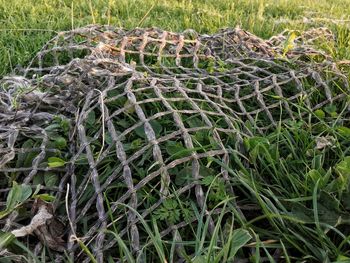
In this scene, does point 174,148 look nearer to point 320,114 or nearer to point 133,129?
point 133,129

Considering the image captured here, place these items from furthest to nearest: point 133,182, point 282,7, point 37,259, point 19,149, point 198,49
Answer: point 282,7 → point 198,49 → point 19,149 → point 133,182 → point 37,259

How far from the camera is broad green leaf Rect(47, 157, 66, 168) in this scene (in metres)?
1.66

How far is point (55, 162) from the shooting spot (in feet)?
5.49

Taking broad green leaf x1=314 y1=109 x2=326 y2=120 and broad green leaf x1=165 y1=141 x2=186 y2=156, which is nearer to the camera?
broad green leaf x1=165 y1=141 x2=186 y2=156

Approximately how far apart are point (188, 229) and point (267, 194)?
283 millimetres

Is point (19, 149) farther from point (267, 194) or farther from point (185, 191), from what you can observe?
Result: point (267, 194)

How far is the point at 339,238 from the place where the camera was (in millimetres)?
1477

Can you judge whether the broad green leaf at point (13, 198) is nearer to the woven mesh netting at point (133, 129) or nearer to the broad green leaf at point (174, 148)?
the woven mesh netting at point (133, 129)

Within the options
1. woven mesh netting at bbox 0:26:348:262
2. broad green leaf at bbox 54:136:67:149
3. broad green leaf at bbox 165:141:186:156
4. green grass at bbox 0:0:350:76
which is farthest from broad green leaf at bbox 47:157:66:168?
green grass at bbox 0:0:350:76

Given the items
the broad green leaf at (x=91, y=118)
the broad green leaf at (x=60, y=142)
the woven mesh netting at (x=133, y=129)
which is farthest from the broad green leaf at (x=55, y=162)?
the broad green leaf at (x=91, y=118)

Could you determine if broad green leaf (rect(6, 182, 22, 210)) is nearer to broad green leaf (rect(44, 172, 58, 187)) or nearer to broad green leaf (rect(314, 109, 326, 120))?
broad green leaf (rect(44, 172, 58, 187))

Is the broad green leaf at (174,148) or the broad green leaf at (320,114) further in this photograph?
the broad green leaf at (320,114)

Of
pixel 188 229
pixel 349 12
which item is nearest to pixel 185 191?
pixel 188 229

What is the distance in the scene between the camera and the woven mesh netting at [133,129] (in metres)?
1.53
